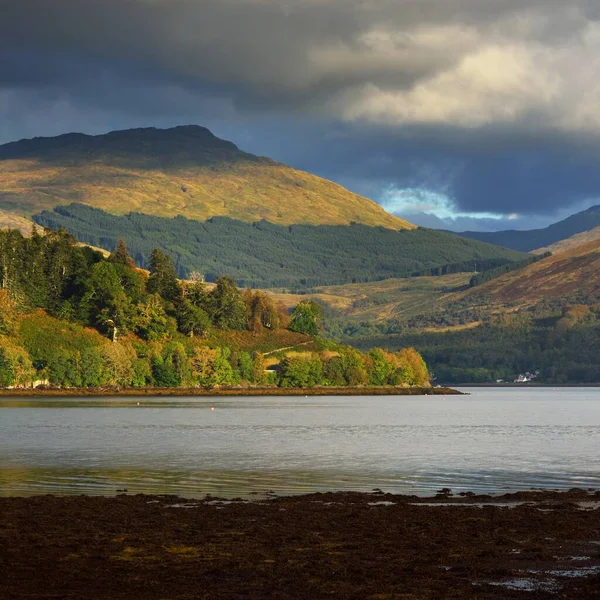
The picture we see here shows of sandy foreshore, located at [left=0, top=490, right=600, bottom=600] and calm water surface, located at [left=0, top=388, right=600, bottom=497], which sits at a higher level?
sandy foreshore, located at [left=0, top=490, right=600, bottom=600]

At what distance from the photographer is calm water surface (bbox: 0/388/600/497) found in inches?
2366

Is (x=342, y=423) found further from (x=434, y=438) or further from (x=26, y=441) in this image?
(x=26, y=441)

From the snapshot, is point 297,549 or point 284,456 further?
point 284,456

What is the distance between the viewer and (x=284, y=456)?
8188 centimetres

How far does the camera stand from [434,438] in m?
109

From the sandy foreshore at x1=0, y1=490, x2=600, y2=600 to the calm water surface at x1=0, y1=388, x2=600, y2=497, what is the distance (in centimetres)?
845

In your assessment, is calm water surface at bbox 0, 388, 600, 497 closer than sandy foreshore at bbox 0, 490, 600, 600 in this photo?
No

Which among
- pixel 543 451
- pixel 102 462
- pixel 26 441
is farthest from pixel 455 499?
pixel 26 441

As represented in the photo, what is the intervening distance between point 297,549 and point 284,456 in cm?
4523

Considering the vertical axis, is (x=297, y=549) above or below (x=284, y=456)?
above

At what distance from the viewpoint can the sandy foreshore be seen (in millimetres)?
30891

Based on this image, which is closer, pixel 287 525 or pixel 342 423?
pixel 287 525

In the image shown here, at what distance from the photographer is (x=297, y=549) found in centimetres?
3678

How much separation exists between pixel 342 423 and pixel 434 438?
34357mm
